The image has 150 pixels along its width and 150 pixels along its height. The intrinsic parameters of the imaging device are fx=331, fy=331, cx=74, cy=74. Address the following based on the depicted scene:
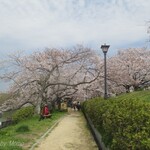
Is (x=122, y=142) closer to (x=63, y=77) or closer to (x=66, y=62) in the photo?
(x=66, y=62)

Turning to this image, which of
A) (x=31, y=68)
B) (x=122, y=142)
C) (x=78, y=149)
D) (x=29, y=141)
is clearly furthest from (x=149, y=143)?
(x=31, y=68)

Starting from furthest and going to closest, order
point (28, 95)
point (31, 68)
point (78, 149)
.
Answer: point (28, 95)
point (31, 68)
point (78, 149)

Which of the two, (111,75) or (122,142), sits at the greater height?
(111,75)

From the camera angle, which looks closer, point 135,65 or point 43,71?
point 43,71

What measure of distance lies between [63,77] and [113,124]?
110ft

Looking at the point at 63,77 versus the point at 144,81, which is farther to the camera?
the point at 144,81

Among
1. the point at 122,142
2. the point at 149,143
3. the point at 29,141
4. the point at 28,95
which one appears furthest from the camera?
the point at 28,95

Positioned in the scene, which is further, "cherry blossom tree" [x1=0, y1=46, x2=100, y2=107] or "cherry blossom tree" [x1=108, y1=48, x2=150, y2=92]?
"cherry blossom tree" [x1=108, y1=48, x2=150, y2=92]

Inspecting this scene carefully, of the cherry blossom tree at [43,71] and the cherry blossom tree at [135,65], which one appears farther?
the cherry blossom tree at [135,65]

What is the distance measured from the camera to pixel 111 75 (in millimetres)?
39844

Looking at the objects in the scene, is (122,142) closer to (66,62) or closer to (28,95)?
(66,62)

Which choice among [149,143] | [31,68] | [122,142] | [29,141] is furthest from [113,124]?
[31,68]

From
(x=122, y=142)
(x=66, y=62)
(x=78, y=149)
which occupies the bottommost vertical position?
(x=78, y=149)

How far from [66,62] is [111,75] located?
238 inches
